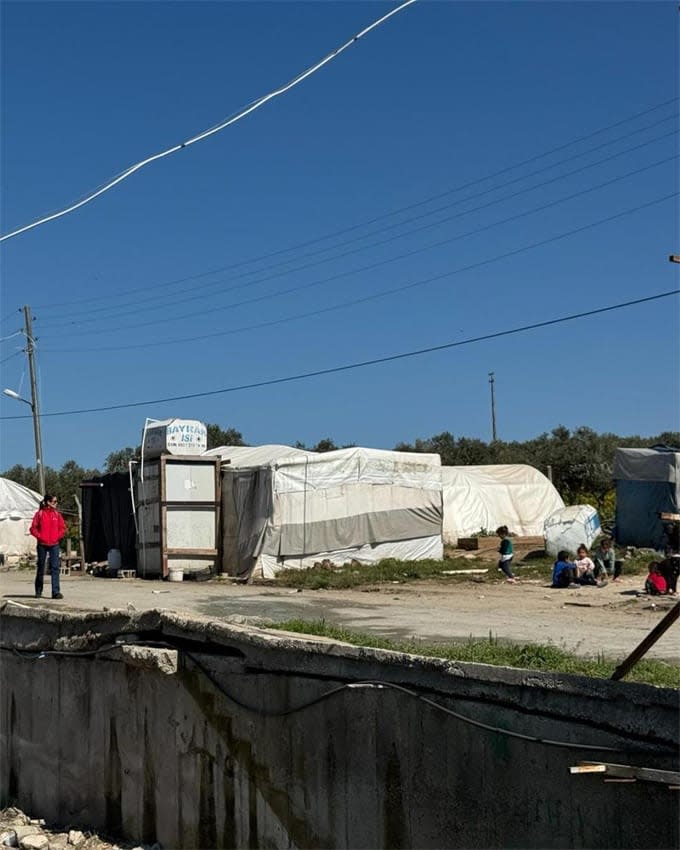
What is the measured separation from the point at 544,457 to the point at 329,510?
124 feet

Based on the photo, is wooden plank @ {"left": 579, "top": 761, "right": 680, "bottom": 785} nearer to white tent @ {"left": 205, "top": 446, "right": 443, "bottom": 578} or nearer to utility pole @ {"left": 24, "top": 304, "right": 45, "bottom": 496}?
white tent @ {"left": 205, "top": 446, "right": 443, "bottom": 578}

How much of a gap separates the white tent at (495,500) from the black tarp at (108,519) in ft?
33.8

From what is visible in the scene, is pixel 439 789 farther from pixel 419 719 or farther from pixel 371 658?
pixel 371 658

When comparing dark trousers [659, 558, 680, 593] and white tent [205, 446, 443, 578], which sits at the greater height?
white tent [205, 446, 443, 578]

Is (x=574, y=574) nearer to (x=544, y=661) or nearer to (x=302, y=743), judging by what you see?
(x=544, y=661)

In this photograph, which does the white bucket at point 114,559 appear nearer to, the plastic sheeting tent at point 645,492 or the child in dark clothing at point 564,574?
the child in dark clothing at point 564,574

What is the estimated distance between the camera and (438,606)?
16.2 m

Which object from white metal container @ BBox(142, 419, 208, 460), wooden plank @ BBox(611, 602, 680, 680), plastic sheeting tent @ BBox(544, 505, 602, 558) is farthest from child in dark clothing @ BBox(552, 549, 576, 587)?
wooden plank @ BBox(611, 602, 680, 680)

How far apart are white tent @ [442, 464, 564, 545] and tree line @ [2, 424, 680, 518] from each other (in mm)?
9559

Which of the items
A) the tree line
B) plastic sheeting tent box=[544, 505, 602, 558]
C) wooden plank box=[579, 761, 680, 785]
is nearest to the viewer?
wooden plank box=[579, 761, 680, 785]

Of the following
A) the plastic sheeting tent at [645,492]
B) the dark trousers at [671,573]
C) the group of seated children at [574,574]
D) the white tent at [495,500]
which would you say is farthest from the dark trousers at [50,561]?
the white tent at [495,500]

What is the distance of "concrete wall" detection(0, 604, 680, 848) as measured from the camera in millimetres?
5555

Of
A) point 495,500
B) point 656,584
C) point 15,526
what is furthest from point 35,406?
point 656,584

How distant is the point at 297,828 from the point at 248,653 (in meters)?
1.30
